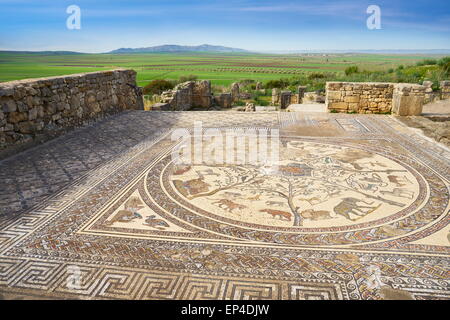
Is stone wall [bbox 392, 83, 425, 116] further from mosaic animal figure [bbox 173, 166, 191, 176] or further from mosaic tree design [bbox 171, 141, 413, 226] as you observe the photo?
mosaic animal figure [bbox 173, 166, 191, 176]

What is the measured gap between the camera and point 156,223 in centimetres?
322

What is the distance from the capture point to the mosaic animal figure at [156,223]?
3.16 m

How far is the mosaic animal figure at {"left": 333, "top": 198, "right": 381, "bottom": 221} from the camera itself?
132 inches

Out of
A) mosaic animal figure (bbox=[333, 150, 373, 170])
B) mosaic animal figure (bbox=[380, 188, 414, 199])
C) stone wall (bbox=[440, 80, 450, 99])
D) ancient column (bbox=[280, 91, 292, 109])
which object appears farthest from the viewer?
ancient column (bbox=[280, 91, 292, 109])

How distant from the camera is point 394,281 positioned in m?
2.34

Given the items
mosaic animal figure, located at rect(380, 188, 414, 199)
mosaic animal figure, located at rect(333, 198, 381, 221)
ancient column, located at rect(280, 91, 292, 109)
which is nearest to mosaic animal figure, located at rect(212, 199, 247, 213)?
mosaic animal figure, located at rect(333, 198, 381, 221)

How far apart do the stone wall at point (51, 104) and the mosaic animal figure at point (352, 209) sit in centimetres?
517

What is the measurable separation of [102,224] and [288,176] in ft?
8.18

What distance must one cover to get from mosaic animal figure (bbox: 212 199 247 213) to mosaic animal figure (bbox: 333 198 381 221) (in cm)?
106

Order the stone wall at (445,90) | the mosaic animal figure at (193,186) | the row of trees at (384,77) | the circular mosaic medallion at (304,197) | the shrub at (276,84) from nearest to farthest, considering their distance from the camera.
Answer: the circular mosaic medallion at (304,197), the mosaic animal figure at (193,186), the stone wall at (445,90), the row of trees at (384,77), the shrub at (276,84)

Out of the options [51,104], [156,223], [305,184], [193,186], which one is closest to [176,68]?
[51,104]

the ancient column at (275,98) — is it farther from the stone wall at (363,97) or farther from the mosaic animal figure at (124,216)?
the mosaic animal figure at (124,216)

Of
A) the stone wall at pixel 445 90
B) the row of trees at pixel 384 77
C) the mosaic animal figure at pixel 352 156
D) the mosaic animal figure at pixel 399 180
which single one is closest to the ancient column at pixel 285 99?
the row of trees at pixel 384 77

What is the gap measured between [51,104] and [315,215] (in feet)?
18.7
